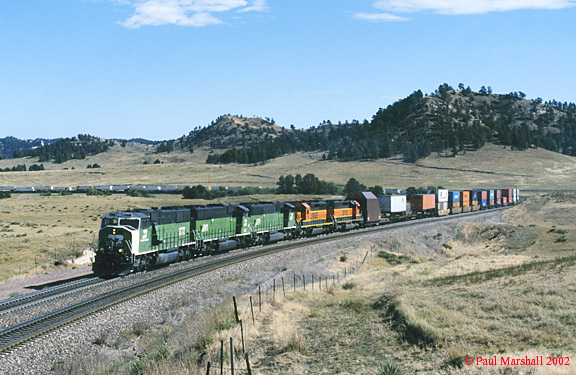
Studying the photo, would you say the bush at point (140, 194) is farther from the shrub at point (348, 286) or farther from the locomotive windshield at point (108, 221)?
the shrub at point (348, 286)

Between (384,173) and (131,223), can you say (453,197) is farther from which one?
(384,173)

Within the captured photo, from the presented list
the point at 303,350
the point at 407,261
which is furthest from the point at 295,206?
the point at 303,350

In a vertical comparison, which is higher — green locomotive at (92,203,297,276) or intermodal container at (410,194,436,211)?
green locomotive at (92,203,297,276)

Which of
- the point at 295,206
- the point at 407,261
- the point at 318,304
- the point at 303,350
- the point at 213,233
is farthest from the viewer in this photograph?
the point at 295,206

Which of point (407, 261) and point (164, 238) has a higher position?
point (164, 238)

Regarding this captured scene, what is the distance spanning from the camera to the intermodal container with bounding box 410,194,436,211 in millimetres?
68938

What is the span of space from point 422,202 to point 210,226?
40.8m

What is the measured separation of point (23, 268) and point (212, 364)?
22244 millimetres

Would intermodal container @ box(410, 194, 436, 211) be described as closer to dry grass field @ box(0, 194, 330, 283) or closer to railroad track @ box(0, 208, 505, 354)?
dry grass field @ box(0, 194, 330, 283)

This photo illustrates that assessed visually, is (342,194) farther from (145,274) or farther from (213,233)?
(145,274)

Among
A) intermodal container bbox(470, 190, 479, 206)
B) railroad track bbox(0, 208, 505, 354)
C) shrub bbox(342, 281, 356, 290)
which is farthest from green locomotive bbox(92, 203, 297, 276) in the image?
intermodal container bbox(470, 190, 479, 206)

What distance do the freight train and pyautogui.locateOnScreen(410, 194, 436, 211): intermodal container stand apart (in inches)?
119

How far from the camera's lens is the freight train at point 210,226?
27.0 metres

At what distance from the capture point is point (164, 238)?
3027cm
